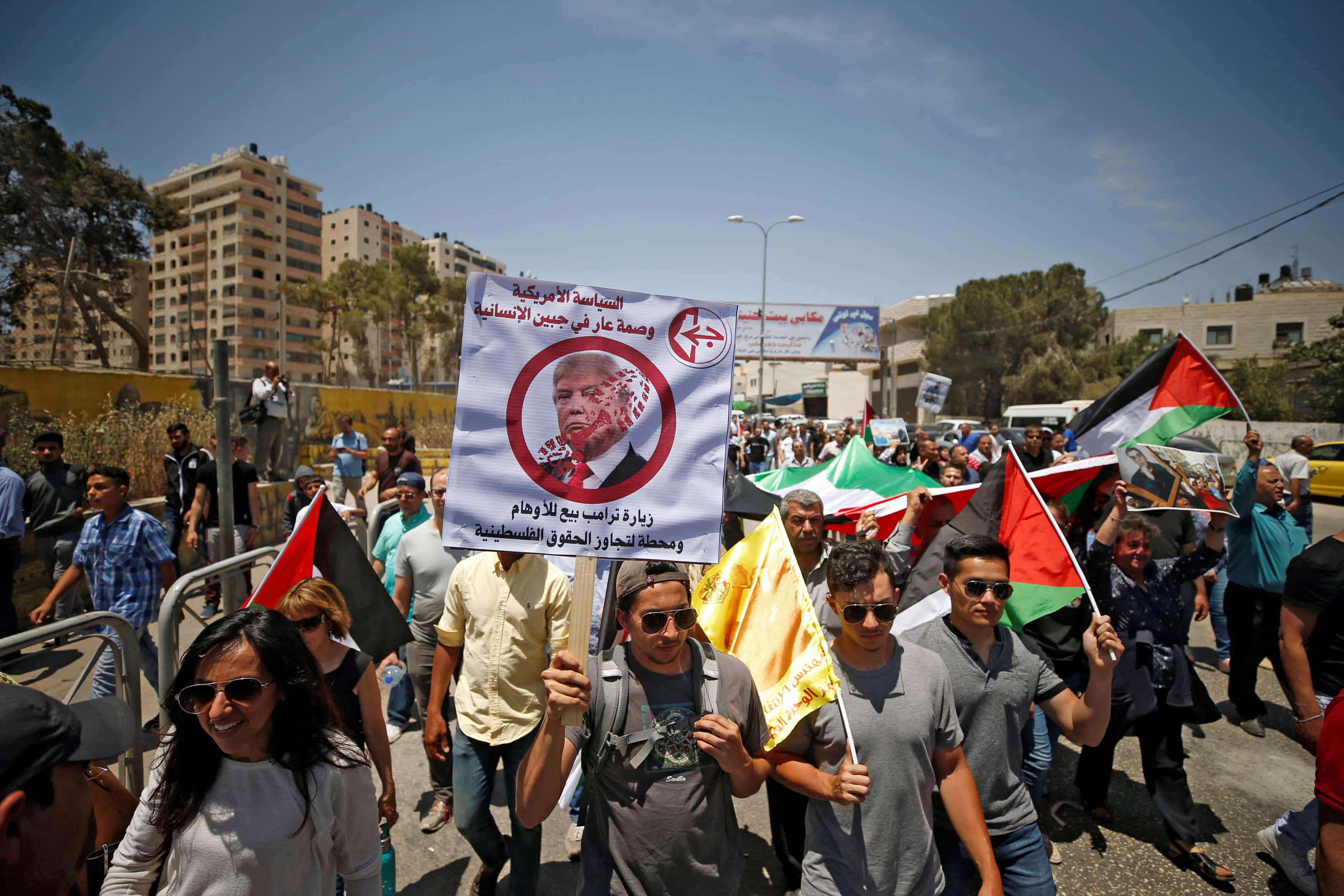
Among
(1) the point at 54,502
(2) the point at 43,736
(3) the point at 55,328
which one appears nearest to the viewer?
(2) the point at 43,736

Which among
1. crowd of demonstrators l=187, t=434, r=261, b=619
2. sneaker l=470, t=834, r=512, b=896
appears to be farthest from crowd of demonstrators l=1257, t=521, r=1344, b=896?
crowd of demonstrators l=187, t=434, r=261, b=619

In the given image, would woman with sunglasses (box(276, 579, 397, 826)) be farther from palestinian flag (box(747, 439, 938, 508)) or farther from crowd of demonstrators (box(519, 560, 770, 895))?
palestinian flag (box(747, 439, 938, 508))

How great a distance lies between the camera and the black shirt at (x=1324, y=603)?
3.06m

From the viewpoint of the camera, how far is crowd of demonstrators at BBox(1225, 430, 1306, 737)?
197 inches

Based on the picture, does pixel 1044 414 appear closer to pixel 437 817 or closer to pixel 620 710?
pixel 437 817

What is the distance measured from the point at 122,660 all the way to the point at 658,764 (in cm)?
229

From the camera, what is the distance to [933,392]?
17719 millimetres

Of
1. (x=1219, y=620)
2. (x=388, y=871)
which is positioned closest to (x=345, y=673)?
(x=388, y=871)

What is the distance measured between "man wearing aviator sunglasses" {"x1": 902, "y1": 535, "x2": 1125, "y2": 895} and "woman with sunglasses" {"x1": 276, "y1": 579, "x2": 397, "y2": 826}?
214 centimetres

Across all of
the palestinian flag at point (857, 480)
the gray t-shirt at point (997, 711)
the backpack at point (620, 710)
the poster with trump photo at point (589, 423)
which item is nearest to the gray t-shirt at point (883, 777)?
the gray t-shirt at point (997, 711)

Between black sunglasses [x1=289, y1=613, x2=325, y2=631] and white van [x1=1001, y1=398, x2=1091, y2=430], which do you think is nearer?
black sunglasses [x1=289, y1=613, x2=325, y2=631]

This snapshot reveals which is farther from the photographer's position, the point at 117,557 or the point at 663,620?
the point at 117,557

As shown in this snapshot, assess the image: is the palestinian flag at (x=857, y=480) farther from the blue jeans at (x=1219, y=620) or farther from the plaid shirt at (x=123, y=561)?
the plaid shirt at (x=123, y=561)

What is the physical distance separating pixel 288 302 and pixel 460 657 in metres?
79.5
